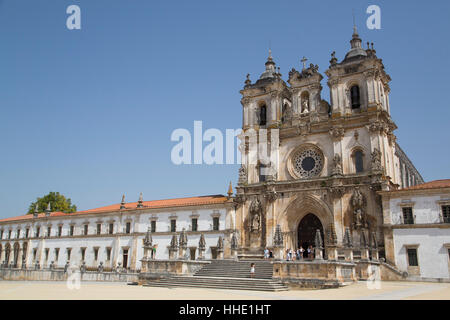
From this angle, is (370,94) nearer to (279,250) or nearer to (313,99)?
(313,99)

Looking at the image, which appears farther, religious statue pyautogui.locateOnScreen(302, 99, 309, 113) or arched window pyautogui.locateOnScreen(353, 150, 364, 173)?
religious statue pyautogui.locateOnScreen(302, 99, 309, 113)

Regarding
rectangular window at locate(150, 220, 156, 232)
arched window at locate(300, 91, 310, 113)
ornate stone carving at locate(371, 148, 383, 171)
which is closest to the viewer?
ornate stone carving at locate(371, 148, 383, 171)

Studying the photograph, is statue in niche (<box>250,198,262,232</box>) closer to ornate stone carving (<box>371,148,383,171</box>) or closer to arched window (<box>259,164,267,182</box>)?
arched window (<box>259,164,267,182</box>)

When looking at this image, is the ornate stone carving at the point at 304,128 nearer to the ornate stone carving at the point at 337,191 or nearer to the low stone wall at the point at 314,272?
the ornate stone carving at the point at 337,191

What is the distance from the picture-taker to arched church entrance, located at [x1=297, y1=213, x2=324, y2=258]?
35688mm

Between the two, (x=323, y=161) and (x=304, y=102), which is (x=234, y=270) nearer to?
(x=323, y=161)

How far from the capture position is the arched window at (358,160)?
34.1m

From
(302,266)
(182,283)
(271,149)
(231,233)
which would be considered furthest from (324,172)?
(182,283)

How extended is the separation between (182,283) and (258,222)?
13185mm

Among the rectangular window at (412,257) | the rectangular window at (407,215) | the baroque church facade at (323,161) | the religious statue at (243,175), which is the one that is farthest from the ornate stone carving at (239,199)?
the rectangular window at (412,257)

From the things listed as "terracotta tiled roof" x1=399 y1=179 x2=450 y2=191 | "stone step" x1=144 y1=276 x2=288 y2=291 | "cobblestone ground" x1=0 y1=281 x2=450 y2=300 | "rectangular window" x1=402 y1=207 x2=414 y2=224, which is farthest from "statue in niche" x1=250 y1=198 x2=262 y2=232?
"cobblestone ground" x1=0 y1=281 x2=450 y2=300

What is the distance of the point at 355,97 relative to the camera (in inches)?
1435

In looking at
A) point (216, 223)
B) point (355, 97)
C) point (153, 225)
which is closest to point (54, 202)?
point (153, 225)

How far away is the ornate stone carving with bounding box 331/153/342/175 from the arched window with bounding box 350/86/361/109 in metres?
5.41
